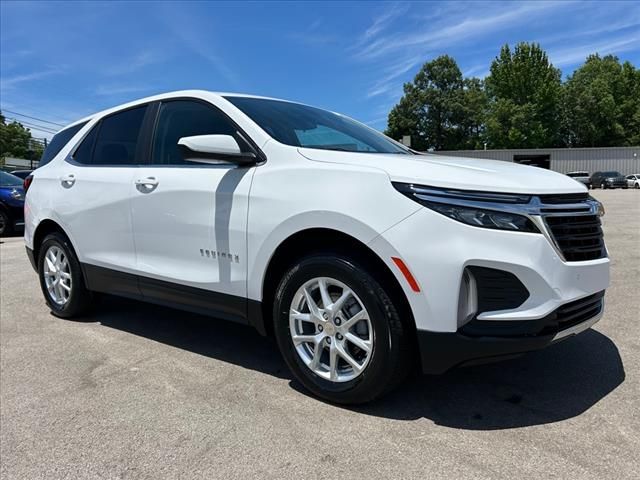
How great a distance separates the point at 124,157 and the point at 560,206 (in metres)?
3.12

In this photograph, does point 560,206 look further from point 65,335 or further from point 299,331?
point 65,335

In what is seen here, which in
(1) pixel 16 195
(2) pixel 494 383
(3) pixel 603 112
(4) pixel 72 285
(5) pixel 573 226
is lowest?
(2) pixel 494 383

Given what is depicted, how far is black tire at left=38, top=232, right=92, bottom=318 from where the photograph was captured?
4352 mm

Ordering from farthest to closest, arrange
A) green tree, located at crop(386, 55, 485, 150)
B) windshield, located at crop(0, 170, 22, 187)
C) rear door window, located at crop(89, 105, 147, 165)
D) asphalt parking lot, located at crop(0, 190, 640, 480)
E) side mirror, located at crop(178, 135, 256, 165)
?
green tree, located at crop(386, 55, 485, 150), windshield, located at crop(0, 170, 22, 187), rear door window, located at crop(89, 105, 147, 165), side mirror, located at crop(178, 135, 256, 165), asphalt parking lot, located at crop(0, 190, 640, 480)

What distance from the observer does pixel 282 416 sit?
8.87 feet

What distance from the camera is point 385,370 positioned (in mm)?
2533

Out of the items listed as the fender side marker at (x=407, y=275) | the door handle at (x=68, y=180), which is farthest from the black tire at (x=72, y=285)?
the fender side marker at (x=407, y=275)

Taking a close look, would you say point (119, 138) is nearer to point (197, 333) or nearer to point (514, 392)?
point (197, 333)

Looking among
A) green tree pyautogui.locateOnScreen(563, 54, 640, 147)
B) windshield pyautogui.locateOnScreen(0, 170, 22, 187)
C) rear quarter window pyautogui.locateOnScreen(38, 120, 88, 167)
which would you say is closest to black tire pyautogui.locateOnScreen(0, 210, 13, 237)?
windshield pyautogui.locateOnScreen(0, 170, 22, 187)

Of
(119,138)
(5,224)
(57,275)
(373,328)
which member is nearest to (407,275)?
(373,328)

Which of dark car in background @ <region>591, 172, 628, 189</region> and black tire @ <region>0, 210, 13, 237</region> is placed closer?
black tire @ <region>0, 210, 13, 237</region>

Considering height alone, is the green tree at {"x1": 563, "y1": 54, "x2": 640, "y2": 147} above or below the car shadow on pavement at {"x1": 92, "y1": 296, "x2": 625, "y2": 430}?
above

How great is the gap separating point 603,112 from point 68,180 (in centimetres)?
6957

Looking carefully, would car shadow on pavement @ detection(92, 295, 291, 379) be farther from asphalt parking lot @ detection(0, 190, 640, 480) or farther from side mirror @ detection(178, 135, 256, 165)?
side mirror @ detection(178, 135, 256, 165)
